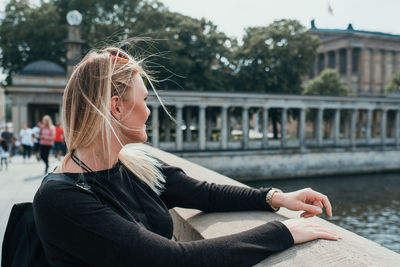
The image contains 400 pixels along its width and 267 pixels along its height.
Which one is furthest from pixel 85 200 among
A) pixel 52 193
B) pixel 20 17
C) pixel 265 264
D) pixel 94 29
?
pixel 20 17

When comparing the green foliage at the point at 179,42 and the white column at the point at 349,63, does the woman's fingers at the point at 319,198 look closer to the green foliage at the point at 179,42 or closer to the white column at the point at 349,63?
the green foliage at the point at 179,42

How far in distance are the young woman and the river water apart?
1067 centimetres

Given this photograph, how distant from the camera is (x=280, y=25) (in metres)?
48.0

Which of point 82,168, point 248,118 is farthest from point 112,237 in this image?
point 248,118

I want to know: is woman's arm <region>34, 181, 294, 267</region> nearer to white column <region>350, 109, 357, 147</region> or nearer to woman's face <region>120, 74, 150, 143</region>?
woman's face <region>120, 74, 150, 143</region>

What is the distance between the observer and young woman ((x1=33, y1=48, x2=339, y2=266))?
1.73m

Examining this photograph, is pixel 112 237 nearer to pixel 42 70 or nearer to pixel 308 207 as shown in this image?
pixel 308 207

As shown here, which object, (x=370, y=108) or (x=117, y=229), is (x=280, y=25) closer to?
(x=370, y=108)

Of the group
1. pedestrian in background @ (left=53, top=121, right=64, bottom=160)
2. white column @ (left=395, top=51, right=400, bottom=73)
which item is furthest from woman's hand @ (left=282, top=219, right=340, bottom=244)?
white column @ (left=395, top=51, right=400, bottom=73)

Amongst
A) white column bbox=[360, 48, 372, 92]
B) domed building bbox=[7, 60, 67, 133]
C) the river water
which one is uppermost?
white column bbox=[360, 48, 372, 92]

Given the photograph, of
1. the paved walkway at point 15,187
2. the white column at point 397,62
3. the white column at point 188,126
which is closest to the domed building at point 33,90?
the white column at point 188,126

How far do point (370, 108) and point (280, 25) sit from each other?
14897 mm

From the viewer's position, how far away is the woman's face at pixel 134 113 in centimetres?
216

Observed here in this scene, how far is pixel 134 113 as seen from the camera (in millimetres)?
2201
